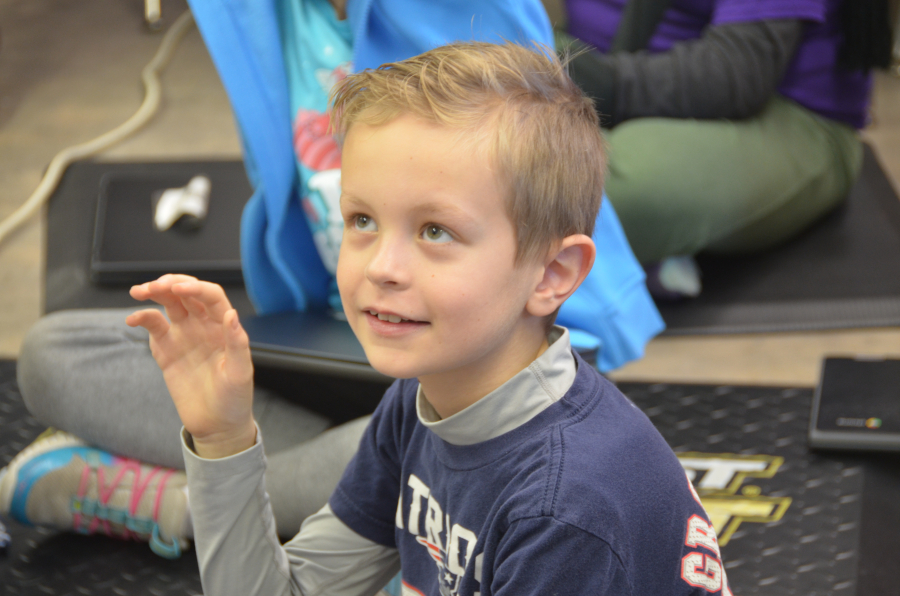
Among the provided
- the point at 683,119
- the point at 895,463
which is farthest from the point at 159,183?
the point at 895,463

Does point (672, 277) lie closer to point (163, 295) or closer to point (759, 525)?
point (759, 525)

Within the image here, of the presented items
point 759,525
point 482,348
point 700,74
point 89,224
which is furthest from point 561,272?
point 89,224

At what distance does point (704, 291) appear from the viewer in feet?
5.27

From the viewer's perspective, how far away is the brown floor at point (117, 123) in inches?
59.6

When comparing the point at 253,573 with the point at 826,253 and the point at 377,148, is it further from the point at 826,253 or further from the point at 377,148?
the point at 826,253

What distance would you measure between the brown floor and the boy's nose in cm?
93

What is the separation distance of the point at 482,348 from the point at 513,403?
0.15 ft

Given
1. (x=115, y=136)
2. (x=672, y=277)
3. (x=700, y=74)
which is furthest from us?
(x=115, y=136)

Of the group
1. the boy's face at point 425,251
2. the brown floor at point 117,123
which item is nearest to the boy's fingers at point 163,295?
the boy's face at point 425,251

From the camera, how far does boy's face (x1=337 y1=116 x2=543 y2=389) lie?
1.74 feet

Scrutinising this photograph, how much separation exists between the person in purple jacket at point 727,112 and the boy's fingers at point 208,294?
90cm

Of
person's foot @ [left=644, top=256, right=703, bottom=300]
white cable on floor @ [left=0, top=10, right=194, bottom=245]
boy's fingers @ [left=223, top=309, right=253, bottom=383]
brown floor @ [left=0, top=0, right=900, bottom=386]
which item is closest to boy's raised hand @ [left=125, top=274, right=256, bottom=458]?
boy's fingers @ [left=223, top=309, right=253, bottom=383]

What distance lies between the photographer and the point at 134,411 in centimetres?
102

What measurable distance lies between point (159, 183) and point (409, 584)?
4.45ft
